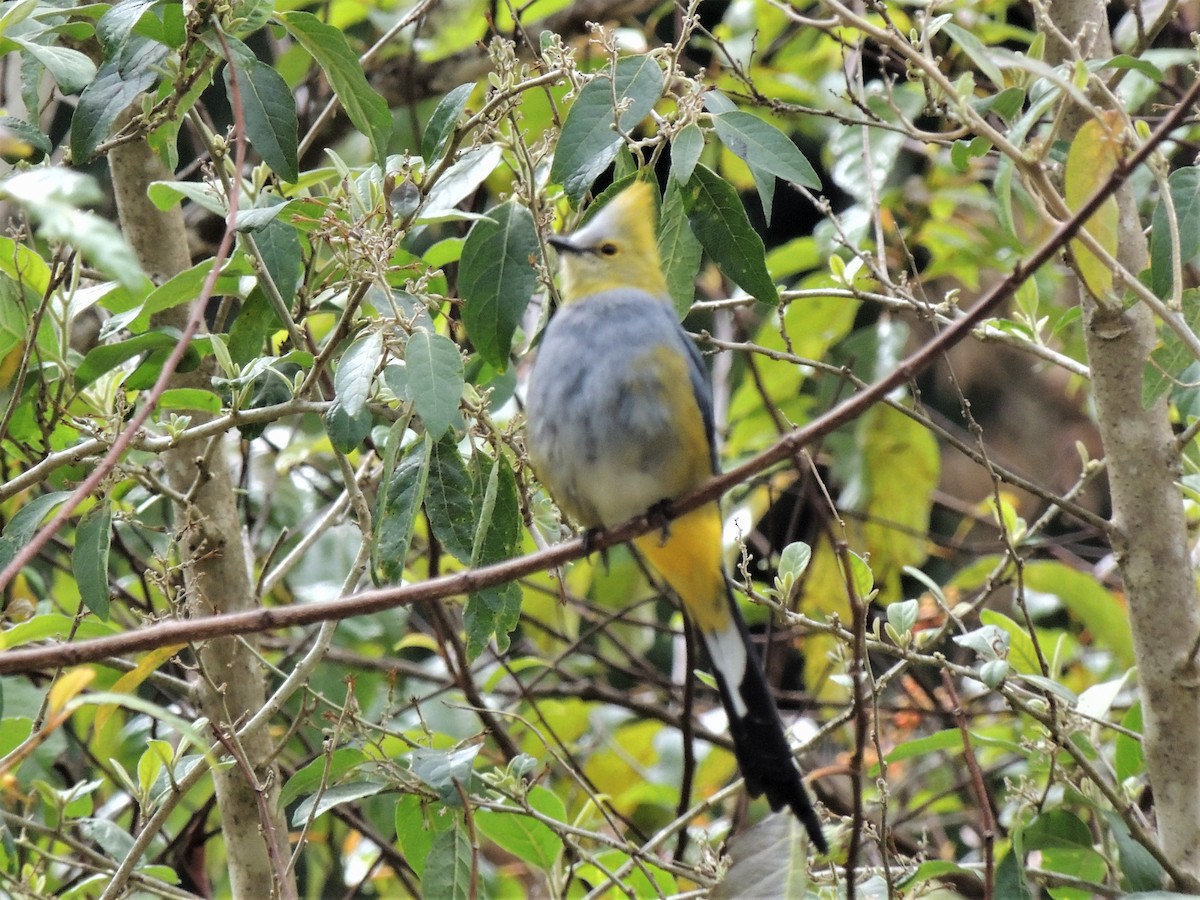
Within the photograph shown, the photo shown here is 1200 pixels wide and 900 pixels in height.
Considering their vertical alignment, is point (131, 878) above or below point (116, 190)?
below

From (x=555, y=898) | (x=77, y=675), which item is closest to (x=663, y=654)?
(x=555, y=898)

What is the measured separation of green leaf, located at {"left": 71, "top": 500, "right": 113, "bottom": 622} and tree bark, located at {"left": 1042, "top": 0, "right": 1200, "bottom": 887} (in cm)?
223

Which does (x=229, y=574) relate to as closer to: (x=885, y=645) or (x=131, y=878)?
(x=131, y=878)

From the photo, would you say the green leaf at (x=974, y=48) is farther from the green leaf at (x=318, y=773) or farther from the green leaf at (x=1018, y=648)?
the green leaf at (x=318, y=773)

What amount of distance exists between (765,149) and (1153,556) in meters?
1.28

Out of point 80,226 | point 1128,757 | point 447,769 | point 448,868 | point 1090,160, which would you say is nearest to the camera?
point 80,226

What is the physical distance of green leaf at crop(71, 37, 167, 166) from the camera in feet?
8.45

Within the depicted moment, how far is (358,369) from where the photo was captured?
2.49 m

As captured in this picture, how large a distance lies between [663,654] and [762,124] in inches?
178

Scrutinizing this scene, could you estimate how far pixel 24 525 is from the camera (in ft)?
9.27

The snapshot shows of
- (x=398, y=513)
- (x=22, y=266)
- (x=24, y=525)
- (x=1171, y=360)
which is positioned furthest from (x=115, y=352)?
(x=1171, y=360)

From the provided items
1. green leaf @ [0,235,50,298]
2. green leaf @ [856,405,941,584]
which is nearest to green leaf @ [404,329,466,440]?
green leaf @ [0,235,50,298]

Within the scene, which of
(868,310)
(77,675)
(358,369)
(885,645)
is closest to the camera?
(77,675)

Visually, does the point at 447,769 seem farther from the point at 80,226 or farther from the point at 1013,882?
the point at 80,226
